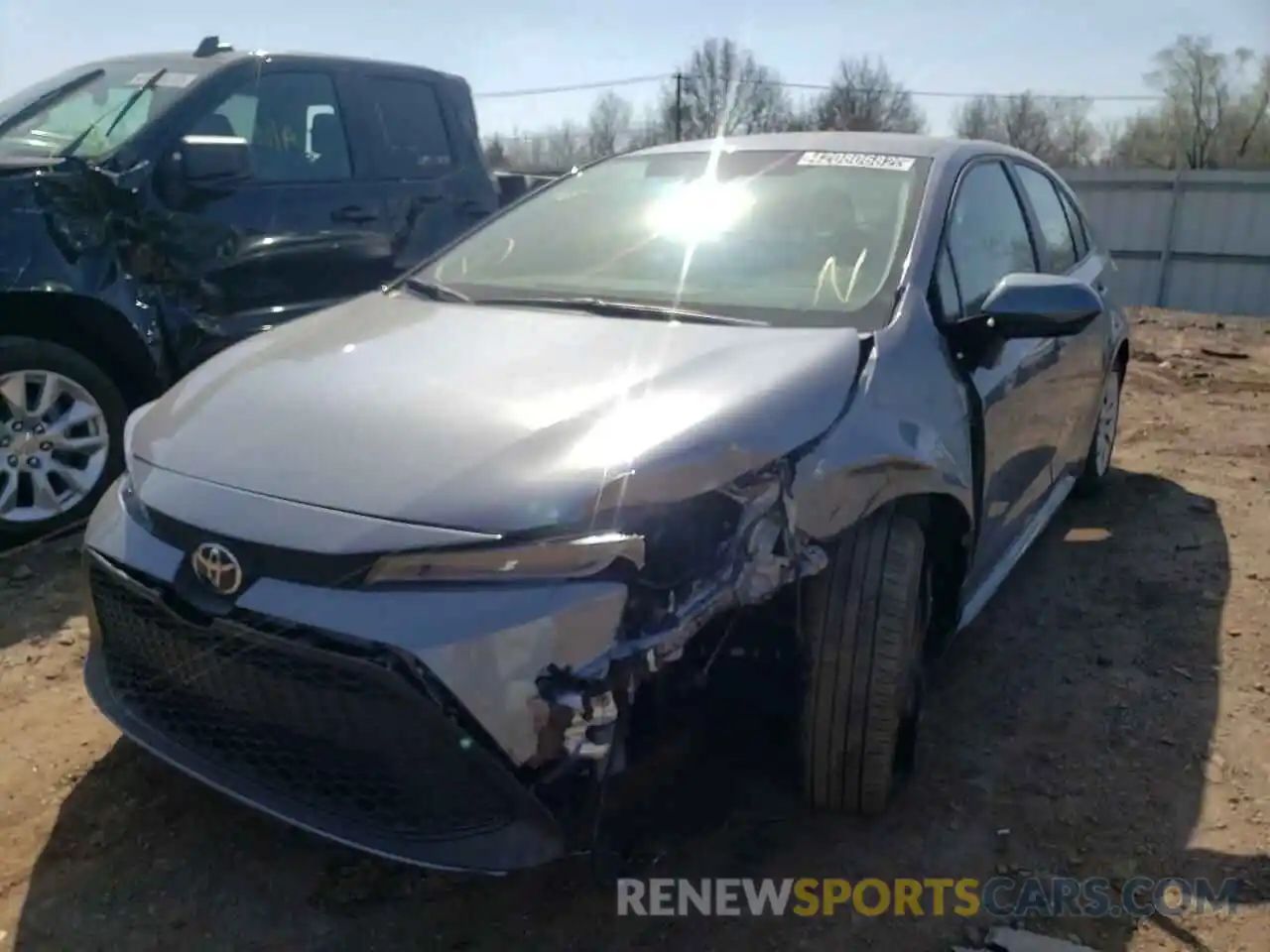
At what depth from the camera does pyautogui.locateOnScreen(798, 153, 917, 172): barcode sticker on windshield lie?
120 inches

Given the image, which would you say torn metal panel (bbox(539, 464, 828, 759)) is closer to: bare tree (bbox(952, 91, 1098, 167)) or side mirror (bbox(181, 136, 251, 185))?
side mirror (bbox(181, 136, 251, 185))

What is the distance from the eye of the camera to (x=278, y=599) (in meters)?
1.83

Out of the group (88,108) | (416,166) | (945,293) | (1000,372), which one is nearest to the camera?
(945,293)

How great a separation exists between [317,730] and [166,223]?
2895 mm

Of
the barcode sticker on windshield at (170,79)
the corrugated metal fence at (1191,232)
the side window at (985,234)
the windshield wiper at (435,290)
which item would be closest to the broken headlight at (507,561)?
the windshield wiper at (435,290)

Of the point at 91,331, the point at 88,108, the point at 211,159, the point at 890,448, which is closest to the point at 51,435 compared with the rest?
the point at 91,331

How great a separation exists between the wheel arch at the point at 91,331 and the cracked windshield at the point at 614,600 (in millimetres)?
17

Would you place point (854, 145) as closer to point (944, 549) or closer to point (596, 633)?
point (944, 549)

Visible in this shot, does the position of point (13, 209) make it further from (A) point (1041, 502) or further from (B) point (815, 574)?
(A) point (1041, 502)

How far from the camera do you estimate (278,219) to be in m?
4.41

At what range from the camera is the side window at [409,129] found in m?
4.99

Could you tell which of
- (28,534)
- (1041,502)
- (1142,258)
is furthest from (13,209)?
(1142,258)

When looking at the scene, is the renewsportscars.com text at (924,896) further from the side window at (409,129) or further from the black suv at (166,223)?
the side window at (409,129)

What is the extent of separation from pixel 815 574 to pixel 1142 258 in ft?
63.4
